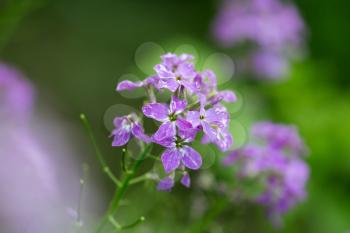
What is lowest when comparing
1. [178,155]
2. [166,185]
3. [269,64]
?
[269,64]

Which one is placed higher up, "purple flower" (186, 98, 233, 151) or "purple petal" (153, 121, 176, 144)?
"purple petal" (153, 121, 176, 144)

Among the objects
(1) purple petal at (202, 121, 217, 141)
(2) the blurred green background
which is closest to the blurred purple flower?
(2) the blurred green background

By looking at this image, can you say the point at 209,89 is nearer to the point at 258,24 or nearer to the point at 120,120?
the point at 120,120

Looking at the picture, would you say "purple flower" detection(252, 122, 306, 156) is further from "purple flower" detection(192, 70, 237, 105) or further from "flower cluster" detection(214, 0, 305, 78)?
"flower cluster" detection(214, 0, 305, 78)

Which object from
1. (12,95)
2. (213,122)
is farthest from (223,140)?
(12,95)

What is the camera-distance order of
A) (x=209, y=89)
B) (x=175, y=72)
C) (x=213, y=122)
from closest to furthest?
(x=213, y=122), (x=175, y=72), (x=209, y=89)
